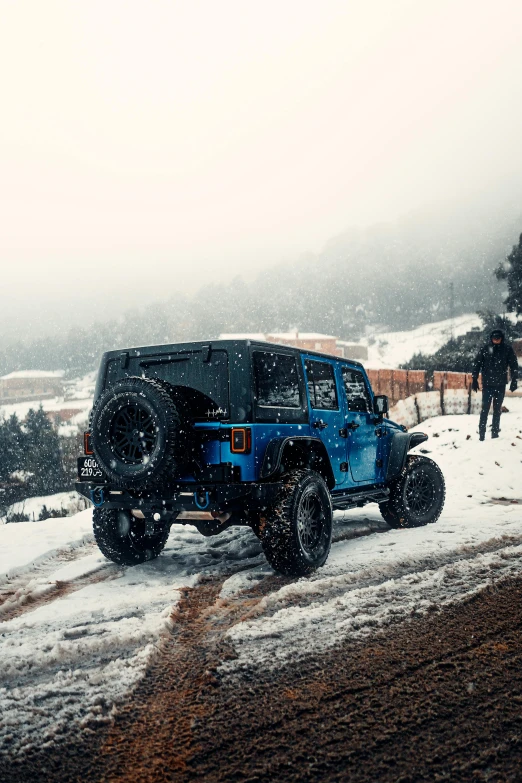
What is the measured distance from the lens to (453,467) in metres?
11.2

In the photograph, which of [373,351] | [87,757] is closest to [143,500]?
[87,757]

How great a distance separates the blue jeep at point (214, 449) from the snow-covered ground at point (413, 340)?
68147mm

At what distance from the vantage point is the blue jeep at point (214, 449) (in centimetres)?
467

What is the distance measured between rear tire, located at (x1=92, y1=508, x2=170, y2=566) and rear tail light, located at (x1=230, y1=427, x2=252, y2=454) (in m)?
1.46

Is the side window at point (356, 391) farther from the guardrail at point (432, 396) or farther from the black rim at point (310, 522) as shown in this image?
the guardrail at point (432, 396)

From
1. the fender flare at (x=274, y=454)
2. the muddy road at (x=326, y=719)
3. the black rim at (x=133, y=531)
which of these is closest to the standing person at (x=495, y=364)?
the fender flare at (x=274, y=454)

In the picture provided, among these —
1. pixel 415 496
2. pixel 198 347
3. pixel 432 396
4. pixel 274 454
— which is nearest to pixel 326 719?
pixel 274 454

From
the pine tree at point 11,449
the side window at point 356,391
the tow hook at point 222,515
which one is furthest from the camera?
the pine tree at point 11,449

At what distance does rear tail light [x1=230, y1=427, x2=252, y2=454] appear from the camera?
15.5 feet

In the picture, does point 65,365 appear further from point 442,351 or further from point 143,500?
point 143,500

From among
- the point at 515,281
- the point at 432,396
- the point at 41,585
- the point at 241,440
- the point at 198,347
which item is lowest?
the point at 41,585

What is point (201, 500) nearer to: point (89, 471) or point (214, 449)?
point (214, 449)

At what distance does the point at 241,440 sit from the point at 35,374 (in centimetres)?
10054

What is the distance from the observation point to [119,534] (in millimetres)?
5711
